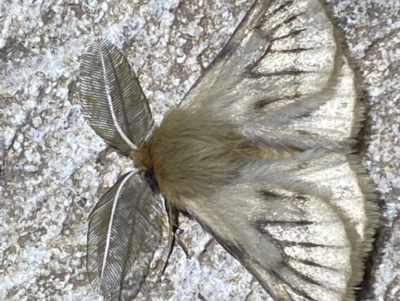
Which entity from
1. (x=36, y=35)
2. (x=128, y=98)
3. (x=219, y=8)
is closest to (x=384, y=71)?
(x=219, y=8)

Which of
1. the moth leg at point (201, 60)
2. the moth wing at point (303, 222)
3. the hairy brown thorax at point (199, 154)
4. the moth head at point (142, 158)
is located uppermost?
the moth leg at point (201, 60)

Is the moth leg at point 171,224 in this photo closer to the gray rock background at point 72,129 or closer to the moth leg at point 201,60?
the gray rock background at point 72,129

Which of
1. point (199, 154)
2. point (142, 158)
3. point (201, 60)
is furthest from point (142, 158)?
point (201, 60)

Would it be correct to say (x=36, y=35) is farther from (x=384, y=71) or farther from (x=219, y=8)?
(x=384, y=71)

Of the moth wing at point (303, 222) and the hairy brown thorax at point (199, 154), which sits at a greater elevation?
the hairy brown thorax at point (199, 154)

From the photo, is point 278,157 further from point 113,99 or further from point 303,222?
point 113,99

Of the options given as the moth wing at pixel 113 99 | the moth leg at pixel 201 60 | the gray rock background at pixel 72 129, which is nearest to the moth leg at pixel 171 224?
the gray rock background at pixel 72 129

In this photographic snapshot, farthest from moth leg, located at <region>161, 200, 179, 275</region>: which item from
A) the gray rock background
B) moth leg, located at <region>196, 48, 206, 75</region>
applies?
moth leg, located at <region>196, 48, 206, 75</region>
